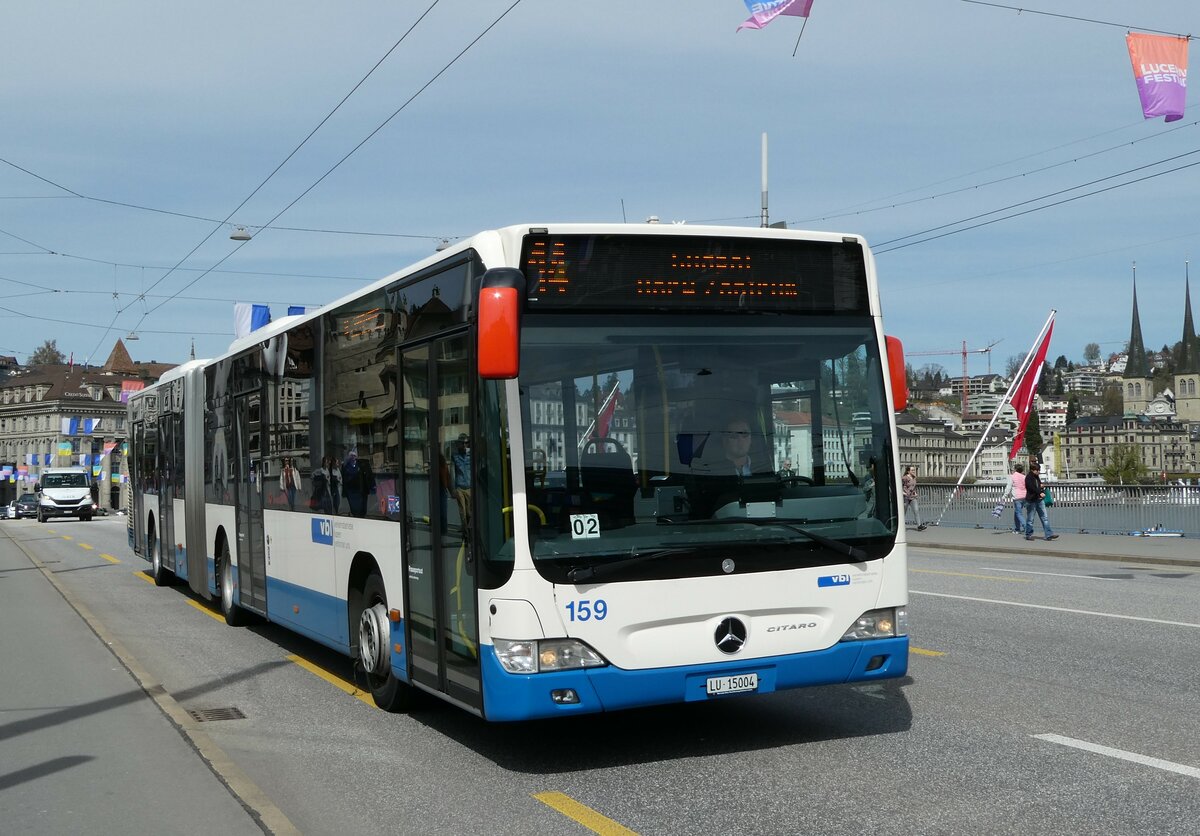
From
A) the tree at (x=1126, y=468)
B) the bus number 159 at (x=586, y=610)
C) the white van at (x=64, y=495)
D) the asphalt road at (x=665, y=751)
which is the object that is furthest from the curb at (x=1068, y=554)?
the tree at (x=1126, y=468)

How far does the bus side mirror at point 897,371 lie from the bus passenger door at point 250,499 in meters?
6.58

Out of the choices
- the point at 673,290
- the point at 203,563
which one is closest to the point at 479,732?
the point at 673,290

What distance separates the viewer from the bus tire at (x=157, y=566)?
19.8 metres

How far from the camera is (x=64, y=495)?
62.8 meters

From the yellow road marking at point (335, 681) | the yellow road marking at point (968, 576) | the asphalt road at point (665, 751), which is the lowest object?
the yellow road marking at point (968, 576)

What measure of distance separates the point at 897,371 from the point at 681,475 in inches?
60.2

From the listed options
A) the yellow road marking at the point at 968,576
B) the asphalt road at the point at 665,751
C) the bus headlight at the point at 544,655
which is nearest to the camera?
the asphalt road at the point at 665,751

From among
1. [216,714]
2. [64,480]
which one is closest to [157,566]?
[216,714]

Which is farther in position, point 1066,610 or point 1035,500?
point 1035,500

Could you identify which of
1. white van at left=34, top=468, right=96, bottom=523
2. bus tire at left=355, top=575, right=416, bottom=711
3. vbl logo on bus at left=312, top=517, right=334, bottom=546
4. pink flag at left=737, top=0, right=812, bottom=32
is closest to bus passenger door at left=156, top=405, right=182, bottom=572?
vbl logo on bus at left=312, top=517, right=334, bottom=546

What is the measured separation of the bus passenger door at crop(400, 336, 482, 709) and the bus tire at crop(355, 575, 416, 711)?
57 cm

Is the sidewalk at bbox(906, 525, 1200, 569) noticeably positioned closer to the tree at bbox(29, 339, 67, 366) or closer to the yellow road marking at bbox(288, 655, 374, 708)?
the yellow road marking at bbox(288, 655, 374, 708)

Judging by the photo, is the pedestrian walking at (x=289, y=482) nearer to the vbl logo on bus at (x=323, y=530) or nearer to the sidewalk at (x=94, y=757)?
the vbl logo on bus at (x=323, y=530)

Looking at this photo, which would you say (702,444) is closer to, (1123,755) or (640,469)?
(640,469)
